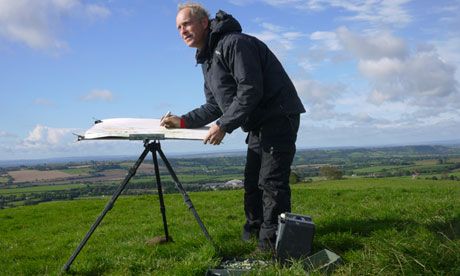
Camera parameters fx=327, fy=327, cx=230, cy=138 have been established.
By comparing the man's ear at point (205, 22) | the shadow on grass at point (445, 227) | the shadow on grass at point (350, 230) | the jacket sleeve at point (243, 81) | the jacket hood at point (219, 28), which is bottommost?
the shadow on grass at point (350, 230)

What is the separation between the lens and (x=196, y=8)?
4.37 m

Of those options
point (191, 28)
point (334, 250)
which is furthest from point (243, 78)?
point (334, 250)

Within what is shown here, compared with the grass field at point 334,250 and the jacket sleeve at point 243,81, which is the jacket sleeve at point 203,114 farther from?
the grass field at point 334,250

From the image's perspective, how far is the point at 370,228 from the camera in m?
5.24

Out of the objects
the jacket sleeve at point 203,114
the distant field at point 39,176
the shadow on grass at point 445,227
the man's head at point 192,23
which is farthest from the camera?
the distant field at point 39,176

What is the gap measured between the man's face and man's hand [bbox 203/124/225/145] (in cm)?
126

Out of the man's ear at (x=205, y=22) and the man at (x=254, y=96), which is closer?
the man at (x=254, y=96)

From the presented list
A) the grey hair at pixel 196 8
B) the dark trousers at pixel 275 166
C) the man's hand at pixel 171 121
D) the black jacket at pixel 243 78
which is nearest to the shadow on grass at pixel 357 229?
the dark trousers at pixel 275 166

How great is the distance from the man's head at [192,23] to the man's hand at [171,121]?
103 cm

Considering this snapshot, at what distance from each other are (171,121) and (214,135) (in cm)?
87

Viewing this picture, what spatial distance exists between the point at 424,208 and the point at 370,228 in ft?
6.99

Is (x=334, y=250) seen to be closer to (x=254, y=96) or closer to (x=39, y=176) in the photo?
(x=254, y=96)

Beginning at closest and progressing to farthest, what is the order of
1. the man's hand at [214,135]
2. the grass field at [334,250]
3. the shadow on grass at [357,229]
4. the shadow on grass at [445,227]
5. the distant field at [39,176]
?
the grass field at [334,250] < the man's hand at [214,135] < the shadow on grass at [357,229] < the shadow on grass at [445,227] < the distant field at [39,176]

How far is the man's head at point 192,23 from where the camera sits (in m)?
4.34
